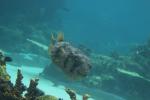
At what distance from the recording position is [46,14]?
94.9ft

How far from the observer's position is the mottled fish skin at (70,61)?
4805 mm

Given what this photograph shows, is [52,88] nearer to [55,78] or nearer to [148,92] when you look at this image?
[55,78]

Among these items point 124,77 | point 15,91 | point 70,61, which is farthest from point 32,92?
point 124,77

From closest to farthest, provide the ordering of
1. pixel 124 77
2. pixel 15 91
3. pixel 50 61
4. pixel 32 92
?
pixel 15 91
pixel 32 92
pixel 124 77
pixel 50 61

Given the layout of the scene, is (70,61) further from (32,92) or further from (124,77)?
(124,77)

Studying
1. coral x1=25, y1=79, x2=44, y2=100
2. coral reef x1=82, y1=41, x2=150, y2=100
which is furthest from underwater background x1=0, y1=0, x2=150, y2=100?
coral x1=25, y1=79, x2=44, y2=100

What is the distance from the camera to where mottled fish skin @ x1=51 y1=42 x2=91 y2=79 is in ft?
15.8

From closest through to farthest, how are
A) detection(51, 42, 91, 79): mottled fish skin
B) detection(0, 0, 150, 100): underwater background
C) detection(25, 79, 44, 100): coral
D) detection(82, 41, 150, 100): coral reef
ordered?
detection(51, 42, 91, 79): mottled fish skin < detection(25, 79, 44, 100): coral < detection(82, 41, 150, 100): coral reef < detection(0, 0, 150, 100): underwater background

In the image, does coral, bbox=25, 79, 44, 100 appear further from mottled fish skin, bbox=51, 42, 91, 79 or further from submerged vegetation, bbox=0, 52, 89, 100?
mottled fish skin, bbox=51, 42, 91, 79

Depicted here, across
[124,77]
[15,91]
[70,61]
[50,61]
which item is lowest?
[15,91]

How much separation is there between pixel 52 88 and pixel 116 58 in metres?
4.56

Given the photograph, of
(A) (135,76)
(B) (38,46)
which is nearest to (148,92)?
(A) (135,76)

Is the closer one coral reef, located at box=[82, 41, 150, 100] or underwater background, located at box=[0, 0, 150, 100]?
coral reef, located at box=[82, 41, 150, 100]

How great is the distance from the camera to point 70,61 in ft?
15.9
